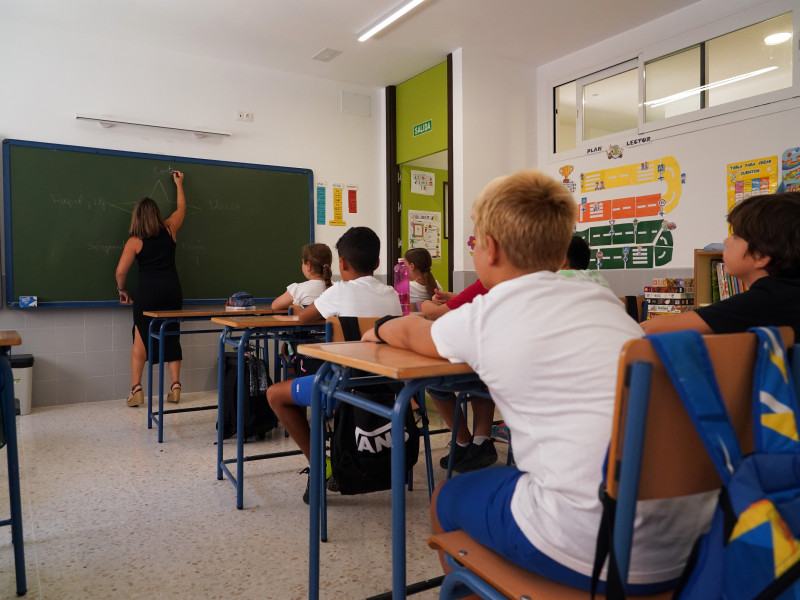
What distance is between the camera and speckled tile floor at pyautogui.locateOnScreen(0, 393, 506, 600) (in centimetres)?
184

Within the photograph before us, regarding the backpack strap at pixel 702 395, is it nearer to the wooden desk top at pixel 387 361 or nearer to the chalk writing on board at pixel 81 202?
the wooden desk top at pixel 387 361

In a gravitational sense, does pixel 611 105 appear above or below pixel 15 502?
above

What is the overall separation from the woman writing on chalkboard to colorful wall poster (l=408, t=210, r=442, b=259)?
2.45 metres

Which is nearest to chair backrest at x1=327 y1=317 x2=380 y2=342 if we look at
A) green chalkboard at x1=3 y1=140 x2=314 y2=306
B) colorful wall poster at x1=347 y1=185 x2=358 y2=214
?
green chalkboard at x1=3 y1=140 x2=314 y2=306

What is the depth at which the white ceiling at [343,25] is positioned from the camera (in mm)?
4242

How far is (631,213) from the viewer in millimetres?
4734

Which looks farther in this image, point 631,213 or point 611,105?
point 611,105

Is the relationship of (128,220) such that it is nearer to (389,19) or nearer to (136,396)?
(136,396)

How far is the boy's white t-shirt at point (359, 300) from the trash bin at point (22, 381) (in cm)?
292

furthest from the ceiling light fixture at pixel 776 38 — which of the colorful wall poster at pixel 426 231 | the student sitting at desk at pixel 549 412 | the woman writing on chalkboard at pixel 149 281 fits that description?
the woman writing on chalkboard at pixel 149 281

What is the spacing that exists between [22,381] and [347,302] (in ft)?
10.2

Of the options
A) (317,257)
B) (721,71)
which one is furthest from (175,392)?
(721,71)

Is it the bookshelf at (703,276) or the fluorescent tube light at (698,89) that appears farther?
the fluorescent tube light at (698,89)

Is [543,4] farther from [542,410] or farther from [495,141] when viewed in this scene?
[542,410]
